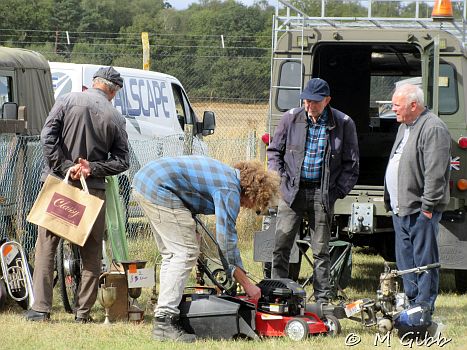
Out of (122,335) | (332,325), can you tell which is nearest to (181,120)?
(122,335)

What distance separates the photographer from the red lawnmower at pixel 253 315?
23.4ft

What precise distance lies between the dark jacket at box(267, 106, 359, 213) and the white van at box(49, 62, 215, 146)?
526 centimetres

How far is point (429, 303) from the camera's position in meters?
7.68

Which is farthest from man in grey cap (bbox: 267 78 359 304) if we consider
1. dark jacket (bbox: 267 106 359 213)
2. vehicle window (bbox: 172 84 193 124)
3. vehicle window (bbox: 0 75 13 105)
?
vehicle window (bbox: 172 84 193 124)

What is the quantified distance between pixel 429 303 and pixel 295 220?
1402mm

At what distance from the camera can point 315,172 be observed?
829cm

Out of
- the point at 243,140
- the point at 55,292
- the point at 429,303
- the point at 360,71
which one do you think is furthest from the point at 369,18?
the point at 243,140

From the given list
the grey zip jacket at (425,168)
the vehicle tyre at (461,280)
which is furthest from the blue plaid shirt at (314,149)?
the vehicle tyre at (461,280)

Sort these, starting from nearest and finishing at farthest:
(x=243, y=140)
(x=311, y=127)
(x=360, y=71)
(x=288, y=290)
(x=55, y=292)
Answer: (x=288, y=290), (x=311, y=127), (x=55, y=292), (x=360, y=71), (x=243, y=140)

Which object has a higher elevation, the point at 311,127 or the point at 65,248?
the point at 311,127

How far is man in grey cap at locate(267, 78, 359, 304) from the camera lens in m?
8.23

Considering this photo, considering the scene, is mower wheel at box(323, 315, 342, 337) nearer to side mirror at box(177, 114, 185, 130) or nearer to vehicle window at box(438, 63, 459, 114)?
vehicle window at box(438, 63, 459, 114)

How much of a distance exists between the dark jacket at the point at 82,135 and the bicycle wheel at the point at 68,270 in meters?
0.73

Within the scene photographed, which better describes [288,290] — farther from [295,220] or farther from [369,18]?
[369,18]
